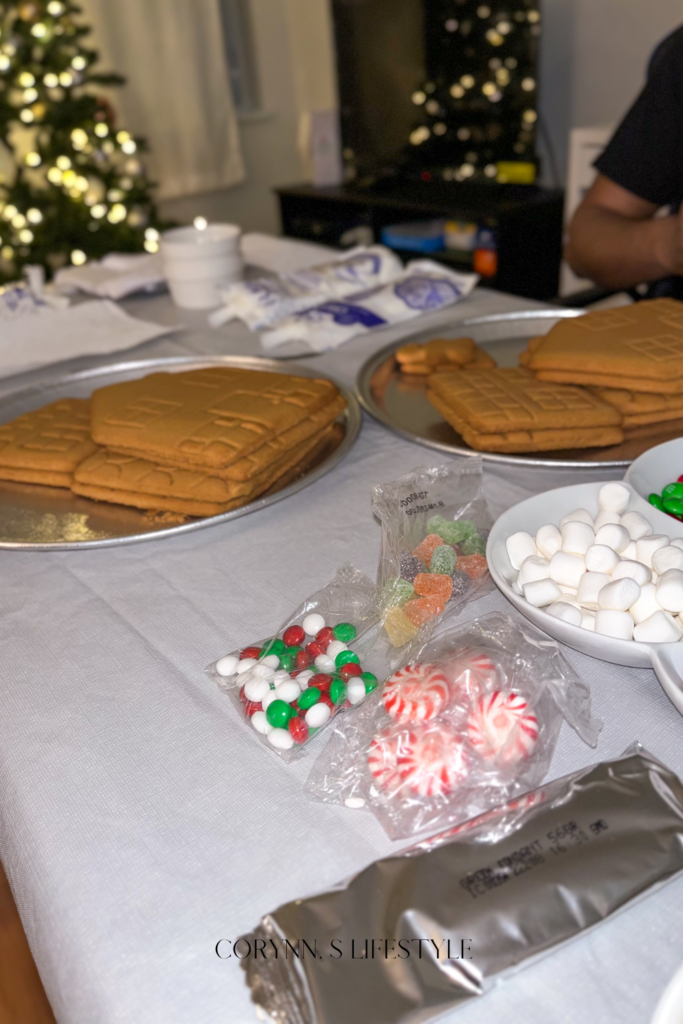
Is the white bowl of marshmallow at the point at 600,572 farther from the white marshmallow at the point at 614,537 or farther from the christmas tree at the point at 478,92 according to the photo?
the christmas tree at the point at 478,92

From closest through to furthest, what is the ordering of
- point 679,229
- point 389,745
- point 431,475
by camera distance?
point 389,745, point 431,475, point 679,229

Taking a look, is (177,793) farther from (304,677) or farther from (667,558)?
(667,558)

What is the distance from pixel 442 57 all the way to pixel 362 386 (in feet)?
8.18

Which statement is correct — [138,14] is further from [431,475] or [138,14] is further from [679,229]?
[431,475]

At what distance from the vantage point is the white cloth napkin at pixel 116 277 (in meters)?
1.66

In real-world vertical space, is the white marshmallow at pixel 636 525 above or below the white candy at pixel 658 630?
above

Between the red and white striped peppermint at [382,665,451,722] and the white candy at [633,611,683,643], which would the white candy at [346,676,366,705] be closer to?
the red and white striped peppermint at [382,665,451,722]

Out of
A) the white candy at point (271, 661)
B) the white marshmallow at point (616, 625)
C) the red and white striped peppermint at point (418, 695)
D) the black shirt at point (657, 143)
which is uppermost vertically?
the black shirt at point (657, 143)

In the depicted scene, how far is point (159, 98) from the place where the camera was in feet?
12.8

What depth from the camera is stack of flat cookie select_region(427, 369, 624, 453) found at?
890mm

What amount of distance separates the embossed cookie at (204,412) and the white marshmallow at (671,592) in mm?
437

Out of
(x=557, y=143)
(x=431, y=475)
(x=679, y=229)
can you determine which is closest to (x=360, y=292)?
(x=679, y=229)

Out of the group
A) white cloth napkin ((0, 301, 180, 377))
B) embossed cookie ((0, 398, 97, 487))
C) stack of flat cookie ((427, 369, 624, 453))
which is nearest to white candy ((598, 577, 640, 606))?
stack of flat cookie ((427, 369, 624, 453))

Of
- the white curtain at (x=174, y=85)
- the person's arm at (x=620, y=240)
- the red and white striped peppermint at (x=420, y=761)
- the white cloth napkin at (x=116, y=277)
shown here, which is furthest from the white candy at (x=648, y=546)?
the white curtain at (x=174, y=85)
